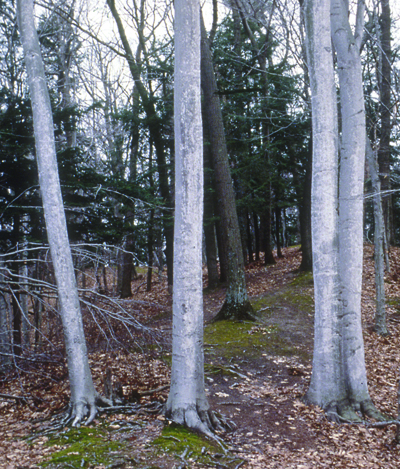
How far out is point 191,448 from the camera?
13.1 feet

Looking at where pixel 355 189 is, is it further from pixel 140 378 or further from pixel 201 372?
Result: pixel 140 378

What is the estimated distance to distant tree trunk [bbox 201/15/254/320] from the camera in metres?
9.34

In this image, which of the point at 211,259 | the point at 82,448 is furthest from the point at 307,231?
the point at 82,448

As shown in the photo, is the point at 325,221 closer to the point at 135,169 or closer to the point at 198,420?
the point at 198,420

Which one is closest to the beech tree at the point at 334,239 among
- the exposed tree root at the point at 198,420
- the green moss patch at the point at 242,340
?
the exposed tree root at the point at 198,420

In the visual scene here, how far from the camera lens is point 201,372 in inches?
182

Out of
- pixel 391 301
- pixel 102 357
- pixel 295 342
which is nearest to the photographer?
pixel 102 357

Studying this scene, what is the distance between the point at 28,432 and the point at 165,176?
35.8 feet

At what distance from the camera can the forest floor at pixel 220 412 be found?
396cm

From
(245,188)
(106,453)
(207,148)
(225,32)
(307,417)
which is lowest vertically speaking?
Result: (307,417)

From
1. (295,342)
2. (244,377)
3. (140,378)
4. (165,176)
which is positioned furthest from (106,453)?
(165,176)

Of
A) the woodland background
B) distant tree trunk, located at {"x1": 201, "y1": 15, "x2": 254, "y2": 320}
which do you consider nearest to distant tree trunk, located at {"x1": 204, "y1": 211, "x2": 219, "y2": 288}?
the woodland background

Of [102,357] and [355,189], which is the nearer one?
[355,189]

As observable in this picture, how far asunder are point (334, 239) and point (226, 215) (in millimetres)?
4604
